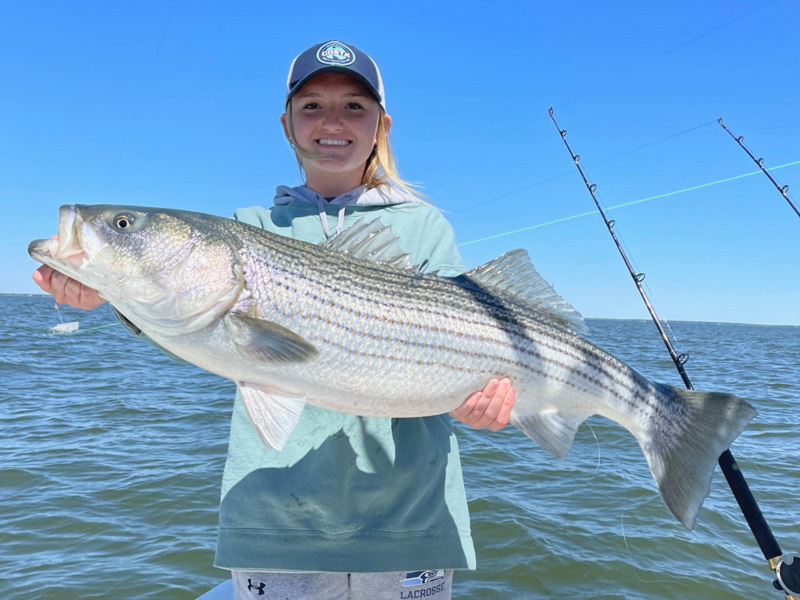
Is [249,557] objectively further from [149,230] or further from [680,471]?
[680,471]

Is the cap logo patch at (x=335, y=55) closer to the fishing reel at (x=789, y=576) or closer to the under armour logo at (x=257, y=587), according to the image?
the under armour logo at (x=257, y=587)

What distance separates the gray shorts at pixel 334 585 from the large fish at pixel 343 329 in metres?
0.67

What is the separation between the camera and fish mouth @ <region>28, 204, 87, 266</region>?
2.38m

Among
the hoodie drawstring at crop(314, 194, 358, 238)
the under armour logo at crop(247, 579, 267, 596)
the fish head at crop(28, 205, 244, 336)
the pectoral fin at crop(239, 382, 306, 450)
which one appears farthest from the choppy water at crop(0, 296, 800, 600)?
the fish head at crop(28, 205, 244, 336)

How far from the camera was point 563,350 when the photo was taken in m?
3.02

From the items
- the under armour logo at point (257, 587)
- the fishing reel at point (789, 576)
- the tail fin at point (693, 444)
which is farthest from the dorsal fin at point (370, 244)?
the fishing reel at point (789, 576)

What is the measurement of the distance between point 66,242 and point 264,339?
0.97 metres

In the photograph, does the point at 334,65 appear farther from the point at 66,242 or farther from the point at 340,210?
the point at 66,242

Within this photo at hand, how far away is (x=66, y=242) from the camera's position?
2430mm

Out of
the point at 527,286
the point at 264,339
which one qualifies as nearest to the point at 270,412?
the point at 264,339

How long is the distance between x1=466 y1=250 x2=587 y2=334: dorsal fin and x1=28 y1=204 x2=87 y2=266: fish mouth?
6.58ft

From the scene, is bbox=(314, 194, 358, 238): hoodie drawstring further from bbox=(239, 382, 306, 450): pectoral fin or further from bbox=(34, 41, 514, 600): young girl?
bbox=(239, 382, 306, 450): pectoral fin

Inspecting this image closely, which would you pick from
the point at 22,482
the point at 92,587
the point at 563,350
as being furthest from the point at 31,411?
the point at 563,350

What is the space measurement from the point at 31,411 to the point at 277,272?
36.3 feet
